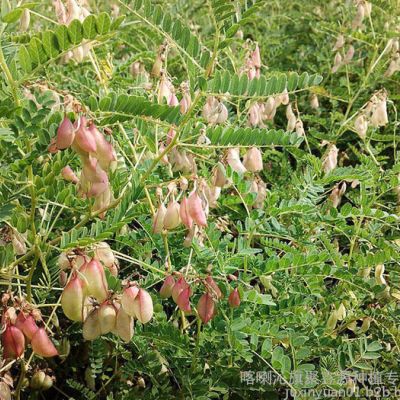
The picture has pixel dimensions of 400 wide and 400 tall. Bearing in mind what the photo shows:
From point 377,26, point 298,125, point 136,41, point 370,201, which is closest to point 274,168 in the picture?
point 298,125

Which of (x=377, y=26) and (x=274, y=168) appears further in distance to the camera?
(x=377, y=26)

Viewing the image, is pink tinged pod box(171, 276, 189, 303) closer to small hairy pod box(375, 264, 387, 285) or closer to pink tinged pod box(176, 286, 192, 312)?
pink tinged pod box(176, 286, 192, 312)

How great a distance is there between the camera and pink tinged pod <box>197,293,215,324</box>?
1.34 metres

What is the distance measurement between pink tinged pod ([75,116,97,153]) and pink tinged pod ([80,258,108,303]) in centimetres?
18

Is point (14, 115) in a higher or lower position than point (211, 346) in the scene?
higher

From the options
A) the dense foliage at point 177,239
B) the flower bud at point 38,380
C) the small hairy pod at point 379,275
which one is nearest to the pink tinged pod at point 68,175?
the dense foliage at point 177,239

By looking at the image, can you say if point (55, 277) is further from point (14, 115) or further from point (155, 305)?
point (14, 115)

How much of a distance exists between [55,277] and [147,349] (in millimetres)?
254

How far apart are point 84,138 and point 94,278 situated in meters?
0.22

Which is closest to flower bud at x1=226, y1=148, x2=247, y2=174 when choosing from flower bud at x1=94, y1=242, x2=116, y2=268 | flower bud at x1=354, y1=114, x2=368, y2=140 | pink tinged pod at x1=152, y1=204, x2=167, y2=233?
pink tinged pod at x1=152, y1=204, x2=167, y2=233

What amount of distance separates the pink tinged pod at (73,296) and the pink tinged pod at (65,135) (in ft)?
0.68

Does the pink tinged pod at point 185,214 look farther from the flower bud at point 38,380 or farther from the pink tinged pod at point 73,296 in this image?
the flower bud at point 38,380

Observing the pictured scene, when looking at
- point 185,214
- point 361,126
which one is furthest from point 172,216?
point 361,126

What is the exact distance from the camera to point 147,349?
5.08 ft
